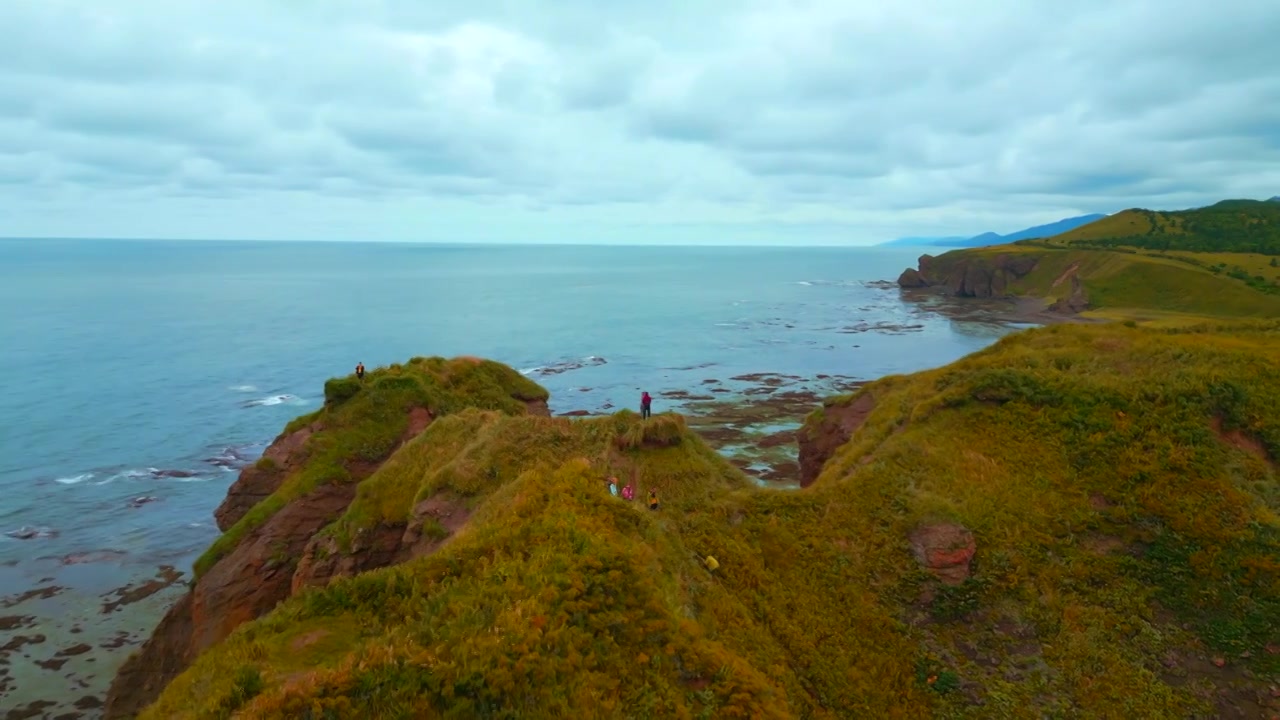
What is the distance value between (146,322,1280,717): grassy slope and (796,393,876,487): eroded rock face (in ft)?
15.3

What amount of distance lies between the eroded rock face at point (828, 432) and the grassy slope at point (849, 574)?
4654 millimetres

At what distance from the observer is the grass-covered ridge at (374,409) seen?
2908cm

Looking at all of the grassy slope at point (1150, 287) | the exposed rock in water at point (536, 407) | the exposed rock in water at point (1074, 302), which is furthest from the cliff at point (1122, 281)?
the exposed rock in water at point (536, 407)

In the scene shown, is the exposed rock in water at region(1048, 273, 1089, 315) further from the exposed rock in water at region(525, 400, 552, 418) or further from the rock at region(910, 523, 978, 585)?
the rock at region(910, 523, 978, 585)

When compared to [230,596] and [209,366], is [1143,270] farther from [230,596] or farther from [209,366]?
[209,366]

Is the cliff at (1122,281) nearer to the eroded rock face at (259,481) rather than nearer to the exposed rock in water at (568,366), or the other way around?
the exposed rock in water at (568,366)

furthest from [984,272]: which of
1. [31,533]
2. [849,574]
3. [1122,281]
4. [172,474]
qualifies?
[31,533]

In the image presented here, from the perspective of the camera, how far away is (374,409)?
33.8 m

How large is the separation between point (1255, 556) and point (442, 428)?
26.8 m

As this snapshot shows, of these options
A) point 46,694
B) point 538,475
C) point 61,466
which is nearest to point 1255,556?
point 538,475

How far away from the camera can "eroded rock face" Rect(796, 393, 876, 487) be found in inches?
1357

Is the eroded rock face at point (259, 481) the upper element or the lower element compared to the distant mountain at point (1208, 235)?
lower

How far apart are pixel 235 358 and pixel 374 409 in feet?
221

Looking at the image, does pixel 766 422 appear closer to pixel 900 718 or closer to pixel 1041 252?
pixel 900 718
